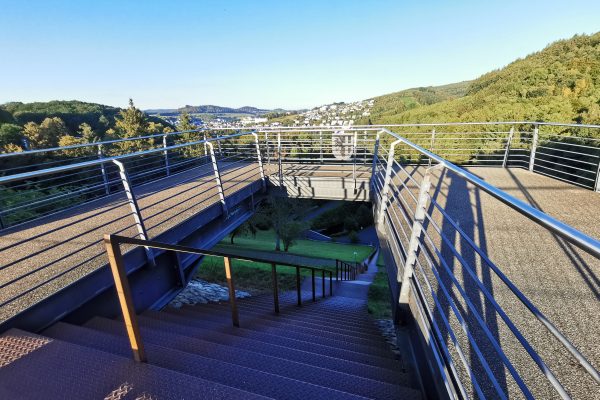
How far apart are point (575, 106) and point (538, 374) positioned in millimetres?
21787

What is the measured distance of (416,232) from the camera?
7.87 feet

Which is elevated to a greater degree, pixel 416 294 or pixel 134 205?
pixel 134 205

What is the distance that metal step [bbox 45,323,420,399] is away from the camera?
210 cm

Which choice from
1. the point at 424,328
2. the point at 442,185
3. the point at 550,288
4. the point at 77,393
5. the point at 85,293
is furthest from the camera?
the point at 442,185

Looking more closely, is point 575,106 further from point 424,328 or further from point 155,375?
point 155,375

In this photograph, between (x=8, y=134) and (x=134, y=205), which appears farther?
(x=8, y=134)

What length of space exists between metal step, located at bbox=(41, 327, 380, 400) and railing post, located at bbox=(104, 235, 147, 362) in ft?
0.75

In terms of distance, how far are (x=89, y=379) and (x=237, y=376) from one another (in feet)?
2.78

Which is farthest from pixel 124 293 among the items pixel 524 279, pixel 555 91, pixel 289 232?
pixel 555 91

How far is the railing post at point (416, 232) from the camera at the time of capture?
7.68 feet

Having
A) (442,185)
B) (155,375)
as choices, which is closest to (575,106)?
(442,185)

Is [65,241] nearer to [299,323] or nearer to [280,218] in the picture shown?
[299,323]

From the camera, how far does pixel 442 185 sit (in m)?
6.06

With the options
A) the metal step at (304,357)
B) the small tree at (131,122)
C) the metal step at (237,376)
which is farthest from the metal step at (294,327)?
the small tree at (131,122)
